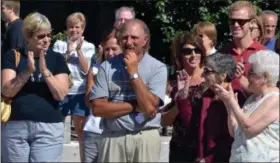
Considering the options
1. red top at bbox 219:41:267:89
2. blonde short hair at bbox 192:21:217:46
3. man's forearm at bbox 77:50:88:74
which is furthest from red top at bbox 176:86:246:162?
man's forearm at bbox 77:50:88:74

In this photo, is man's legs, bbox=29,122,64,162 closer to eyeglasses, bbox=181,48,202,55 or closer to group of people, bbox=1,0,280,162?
group of people, bbox=1,0,280,162

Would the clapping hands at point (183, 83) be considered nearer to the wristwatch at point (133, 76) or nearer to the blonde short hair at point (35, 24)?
the wristwatch at point (133, 76)

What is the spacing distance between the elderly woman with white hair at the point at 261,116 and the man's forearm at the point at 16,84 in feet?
4.71

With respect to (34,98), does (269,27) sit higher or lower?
higher

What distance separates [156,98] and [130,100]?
17cm

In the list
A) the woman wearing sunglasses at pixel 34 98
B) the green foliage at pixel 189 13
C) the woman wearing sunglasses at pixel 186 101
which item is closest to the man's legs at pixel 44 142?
the woman wearing sunglasses at pixel 34 98

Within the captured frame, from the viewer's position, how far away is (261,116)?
4641 mm

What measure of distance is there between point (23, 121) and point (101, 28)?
5.02 meters

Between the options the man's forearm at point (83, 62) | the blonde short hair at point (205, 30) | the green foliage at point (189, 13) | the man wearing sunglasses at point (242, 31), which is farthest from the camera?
the green foliage at point (189, 13)

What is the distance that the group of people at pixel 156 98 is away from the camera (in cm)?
470

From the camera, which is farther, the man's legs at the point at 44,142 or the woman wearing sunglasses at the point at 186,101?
the man's legs at the point at 44,142

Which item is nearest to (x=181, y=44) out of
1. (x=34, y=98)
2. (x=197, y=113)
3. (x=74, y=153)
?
(x=197, y=113)

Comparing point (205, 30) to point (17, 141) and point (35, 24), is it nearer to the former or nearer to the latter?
point (35, 24)

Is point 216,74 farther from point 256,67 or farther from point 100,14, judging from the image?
point 100,14
